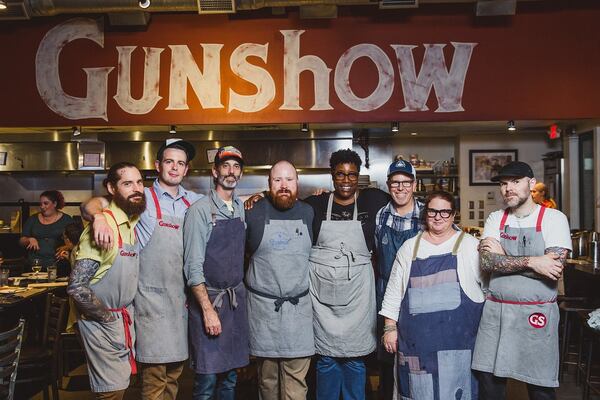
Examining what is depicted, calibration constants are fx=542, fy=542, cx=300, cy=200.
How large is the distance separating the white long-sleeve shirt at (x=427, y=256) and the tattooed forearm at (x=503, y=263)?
69 mm

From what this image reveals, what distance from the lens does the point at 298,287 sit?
3.18 meters

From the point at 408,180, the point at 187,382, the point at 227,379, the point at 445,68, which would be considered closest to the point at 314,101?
the point at 445,68

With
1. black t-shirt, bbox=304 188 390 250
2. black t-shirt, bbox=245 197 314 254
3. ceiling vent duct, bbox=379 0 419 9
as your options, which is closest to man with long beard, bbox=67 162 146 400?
black t-shirt, bbox=245 197 314 254

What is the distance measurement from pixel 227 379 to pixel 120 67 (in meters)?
2.78

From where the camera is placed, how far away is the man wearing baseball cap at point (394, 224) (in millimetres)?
3314

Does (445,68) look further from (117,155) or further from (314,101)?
(117,155)

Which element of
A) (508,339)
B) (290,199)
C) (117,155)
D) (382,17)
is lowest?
(508,339)

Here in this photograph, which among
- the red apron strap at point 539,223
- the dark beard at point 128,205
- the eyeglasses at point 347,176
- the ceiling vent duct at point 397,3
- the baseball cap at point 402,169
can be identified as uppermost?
the ceiling vent duct at point 397,3

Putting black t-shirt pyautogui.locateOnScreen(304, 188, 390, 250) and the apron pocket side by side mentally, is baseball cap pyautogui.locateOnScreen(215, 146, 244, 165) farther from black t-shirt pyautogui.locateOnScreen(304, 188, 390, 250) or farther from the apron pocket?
the apron pocket

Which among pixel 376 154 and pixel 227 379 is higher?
pixel 376 154

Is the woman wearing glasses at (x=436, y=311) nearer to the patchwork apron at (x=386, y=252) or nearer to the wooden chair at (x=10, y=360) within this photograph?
the patchwork apron at (x=386, y=252)

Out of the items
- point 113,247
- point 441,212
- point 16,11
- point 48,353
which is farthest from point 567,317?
point 16,11

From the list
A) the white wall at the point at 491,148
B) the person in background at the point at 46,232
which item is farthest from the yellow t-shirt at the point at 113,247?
the white wall at the point at 491,148

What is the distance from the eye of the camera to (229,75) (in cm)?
451
